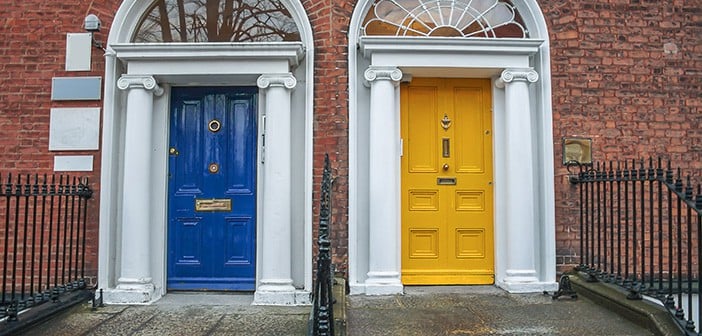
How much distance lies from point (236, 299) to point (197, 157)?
1450mm

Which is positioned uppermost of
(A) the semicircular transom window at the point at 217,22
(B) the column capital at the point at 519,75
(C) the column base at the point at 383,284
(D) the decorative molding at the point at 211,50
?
(A) the semicircular transom window at the point at 217,22

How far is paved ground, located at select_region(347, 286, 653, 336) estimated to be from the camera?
407 centimetres

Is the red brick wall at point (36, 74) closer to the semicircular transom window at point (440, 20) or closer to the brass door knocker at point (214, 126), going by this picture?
the brass door knocker at point (214, 126)

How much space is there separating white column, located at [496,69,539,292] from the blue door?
2.48 m

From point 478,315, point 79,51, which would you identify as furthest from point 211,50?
point 478,315

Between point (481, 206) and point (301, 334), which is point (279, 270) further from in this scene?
point (481, 206)

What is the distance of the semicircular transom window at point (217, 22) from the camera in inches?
216

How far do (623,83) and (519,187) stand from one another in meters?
1.55

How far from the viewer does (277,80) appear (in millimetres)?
5207

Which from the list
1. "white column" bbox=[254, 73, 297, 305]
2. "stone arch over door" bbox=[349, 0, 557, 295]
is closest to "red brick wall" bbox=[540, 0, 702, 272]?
"stone arch over door" bbox=[349, 0, 557, 295]

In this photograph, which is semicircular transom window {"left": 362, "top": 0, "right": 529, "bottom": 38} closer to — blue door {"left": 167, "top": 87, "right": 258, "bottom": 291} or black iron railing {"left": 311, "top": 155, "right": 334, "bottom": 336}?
blue door {"left": 167, "top": 87, "right": 258, "bottom": 291}

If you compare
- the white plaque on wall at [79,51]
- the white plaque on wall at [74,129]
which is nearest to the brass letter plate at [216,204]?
the white plaque on wall at [74,129]

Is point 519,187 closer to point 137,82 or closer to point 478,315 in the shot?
point 478,315

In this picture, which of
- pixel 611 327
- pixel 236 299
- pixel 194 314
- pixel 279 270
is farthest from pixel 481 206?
pixel 194 314
